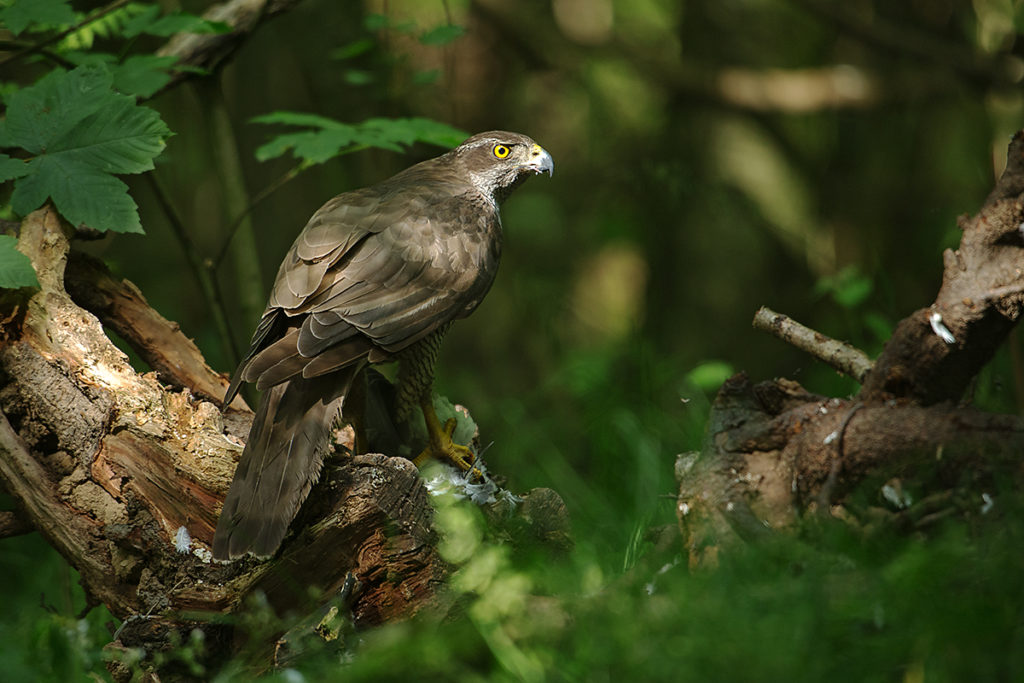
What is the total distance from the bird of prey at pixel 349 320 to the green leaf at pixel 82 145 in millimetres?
638

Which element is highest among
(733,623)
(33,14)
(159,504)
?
(33,14)

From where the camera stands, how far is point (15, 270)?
3037 mm

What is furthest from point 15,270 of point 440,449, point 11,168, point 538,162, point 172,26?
point 538,162

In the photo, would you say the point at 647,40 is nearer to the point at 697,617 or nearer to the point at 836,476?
the point at 836,476

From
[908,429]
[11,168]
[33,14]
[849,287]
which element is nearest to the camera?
[908,429]

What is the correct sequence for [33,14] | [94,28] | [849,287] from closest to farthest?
[33,14] < [94,28] < [849,287]

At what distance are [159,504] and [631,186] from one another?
582 cm

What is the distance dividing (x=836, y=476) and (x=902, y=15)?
20.2ft

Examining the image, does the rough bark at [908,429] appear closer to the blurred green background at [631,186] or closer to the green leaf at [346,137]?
the blurred green background at [631,186]

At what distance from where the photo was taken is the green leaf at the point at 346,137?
3883 millimetres

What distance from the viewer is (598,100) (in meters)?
8.69

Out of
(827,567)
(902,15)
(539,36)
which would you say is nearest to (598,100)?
(539,36)

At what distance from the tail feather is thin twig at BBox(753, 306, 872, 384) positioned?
4.76 feet

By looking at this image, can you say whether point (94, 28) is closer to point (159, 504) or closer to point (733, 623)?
point (159, 504)
